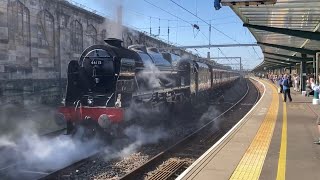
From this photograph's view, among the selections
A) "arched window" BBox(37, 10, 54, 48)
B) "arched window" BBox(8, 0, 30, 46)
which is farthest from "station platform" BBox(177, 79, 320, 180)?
"arched window" BBox(37, 10, 54, 48)

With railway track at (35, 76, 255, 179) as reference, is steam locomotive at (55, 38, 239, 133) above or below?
above

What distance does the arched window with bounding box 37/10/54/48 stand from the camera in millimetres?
22056

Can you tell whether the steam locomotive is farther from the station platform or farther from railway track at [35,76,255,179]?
the station platform

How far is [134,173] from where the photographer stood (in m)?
7.92

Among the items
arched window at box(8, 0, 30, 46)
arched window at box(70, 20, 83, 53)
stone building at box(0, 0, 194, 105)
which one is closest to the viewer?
stone building at box(0, 0, 194, 105)

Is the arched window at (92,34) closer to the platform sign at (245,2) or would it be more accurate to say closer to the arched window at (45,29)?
the arched window at (45,29)

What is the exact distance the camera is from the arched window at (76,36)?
83.8ft

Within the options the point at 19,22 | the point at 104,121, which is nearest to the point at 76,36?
the point at 19,22

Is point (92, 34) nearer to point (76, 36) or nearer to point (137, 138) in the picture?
point (76, 36)

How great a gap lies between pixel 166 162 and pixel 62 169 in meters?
2.39

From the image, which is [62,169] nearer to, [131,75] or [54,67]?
[131,75]

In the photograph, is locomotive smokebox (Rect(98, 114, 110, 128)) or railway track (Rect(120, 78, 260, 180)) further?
locomotive smokebox (Rect(98, 114, 110, 128))

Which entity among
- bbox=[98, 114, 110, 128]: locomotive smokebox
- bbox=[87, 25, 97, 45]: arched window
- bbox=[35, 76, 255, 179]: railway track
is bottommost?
bbox=[35, 76, 255, 179]: railway track

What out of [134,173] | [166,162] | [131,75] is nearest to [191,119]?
[131,75]
